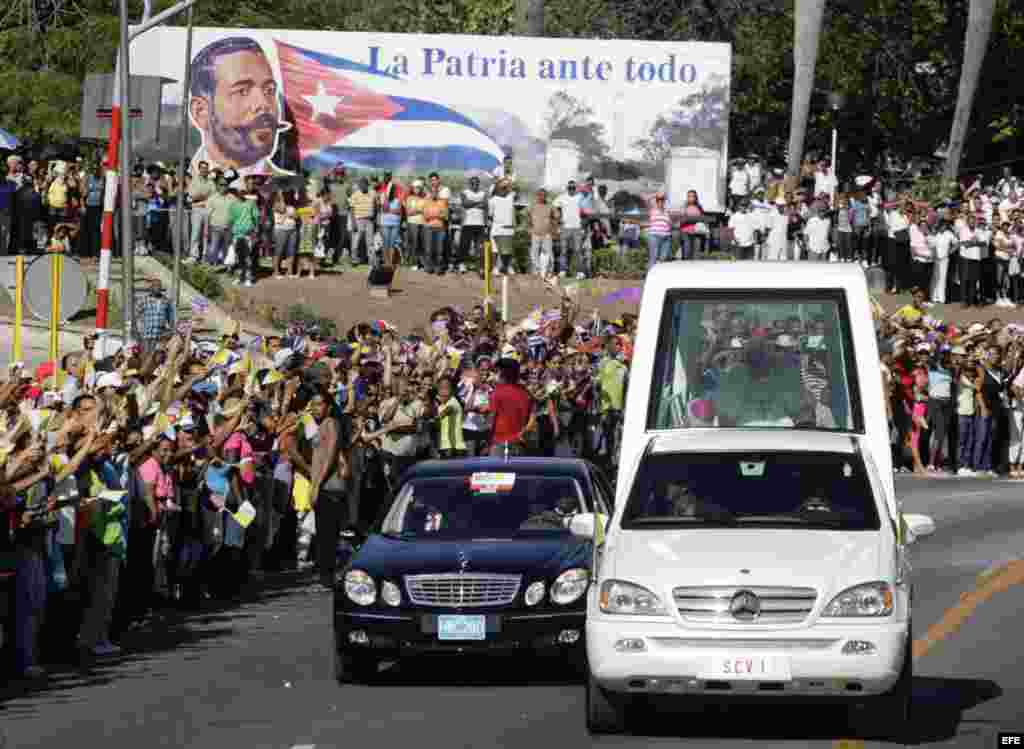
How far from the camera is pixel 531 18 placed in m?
59.4

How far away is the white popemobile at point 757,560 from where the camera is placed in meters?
13.7

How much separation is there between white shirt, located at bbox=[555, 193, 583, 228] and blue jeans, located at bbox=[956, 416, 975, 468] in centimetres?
1261

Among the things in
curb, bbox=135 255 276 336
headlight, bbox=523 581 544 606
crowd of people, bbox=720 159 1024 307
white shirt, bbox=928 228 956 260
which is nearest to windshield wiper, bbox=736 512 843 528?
headlight, bbox=523 581 544 606

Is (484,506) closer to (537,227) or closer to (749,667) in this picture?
(749,667)

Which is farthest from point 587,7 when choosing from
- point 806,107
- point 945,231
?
point 945,231

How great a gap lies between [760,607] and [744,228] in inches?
1431

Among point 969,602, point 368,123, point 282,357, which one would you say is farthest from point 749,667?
point 368,123

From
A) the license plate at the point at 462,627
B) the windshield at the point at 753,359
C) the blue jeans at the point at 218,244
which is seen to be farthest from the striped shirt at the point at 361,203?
the license plate at the point at 462,627

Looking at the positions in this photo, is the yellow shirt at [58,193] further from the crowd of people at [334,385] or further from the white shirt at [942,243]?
the white shirt at [942,243]

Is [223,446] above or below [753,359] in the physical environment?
below

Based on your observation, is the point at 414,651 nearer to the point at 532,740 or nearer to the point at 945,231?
the point at 532,740

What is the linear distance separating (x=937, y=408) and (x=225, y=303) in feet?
43.1

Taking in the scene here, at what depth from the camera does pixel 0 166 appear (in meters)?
43.5

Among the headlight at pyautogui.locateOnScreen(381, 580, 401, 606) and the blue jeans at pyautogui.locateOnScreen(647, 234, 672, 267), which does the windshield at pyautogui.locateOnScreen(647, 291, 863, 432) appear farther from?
the blue jeans at pyautogui.locateOnScreen(647, 234, 672, 267)
